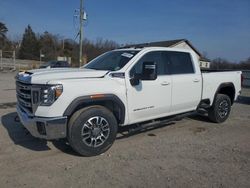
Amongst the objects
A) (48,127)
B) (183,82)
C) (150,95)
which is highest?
(183,82)

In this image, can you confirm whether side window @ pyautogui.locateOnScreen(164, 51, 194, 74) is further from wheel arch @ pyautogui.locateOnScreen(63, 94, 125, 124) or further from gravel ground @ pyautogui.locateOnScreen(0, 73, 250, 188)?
wheel arch @ pyautogui.locateOnScreen(63, 94, 125, 124)

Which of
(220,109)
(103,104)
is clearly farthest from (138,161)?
(220,109)

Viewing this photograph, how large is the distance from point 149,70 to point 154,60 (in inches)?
32.2

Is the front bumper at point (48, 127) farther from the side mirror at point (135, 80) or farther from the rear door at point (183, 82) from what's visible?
the rear door at point (183, 82)

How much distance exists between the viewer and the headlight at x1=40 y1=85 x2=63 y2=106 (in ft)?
15.1

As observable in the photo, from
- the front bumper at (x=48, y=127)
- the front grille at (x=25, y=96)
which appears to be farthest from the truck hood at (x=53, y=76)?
the front bumper at (x=48, y=127)

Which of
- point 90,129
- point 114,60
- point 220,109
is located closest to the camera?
point 90,129

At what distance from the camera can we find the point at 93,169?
452 centimetres

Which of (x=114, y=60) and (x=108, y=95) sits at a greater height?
(x=114, y=60)

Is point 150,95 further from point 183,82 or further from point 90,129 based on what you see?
point 90,129

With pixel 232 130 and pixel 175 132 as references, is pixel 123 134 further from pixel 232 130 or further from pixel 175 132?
pixel 232 130

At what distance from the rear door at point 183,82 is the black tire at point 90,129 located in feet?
5.90

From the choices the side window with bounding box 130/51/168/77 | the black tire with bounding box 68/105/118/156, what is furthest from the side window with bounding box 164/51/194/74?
the black tire with bounding box 68/105/118/156

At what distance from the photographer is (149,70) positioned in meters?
5.39
